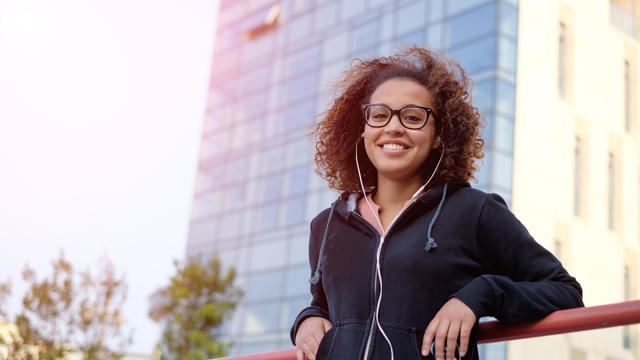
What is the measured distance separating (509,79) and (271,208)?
11.2 metres

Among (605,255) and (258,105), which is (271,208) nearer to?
(258,105)

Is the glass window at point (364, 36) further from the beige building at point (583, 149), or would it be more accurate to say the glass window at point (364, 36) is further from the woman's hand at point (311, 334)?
the woman's hand at point (311, 334)

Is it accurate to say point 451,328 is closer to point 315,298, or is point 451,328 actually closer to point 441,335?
point 441,335

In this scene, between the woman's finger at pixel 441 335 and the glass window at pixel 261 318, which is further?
the glass window at pixel 261 318

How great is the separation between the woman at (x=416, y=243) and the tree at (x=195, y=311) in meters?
15.3

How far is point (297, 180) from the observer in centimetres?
2736

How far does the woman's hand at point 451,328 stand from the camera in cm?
190

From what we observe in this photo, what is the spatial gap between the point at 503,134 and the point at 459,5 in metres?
4.09

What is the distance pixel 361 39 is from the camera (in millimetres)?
26156

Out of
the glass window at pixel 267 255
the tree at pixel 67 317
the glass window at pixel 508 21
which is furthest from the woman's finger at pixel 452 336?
the glass window at pixel 267 255

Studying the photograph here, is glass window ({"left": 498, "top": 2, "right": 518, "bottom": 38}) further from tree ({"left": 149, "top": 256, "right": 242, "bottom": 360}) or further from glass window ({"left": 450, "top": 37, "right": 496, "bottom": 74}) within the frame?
tree ({"left": 149, "top": 256, "right": 242, "bottom": 360})

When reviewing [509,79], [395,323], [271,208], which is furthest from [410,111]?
[271,208]

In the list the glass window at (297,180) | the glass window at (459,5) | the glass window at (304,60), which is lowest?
the glass window at (297,180)

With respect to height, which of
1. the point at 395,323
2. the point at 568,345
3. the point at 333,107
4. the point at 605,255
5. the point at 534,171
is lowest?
the point at 395,323
